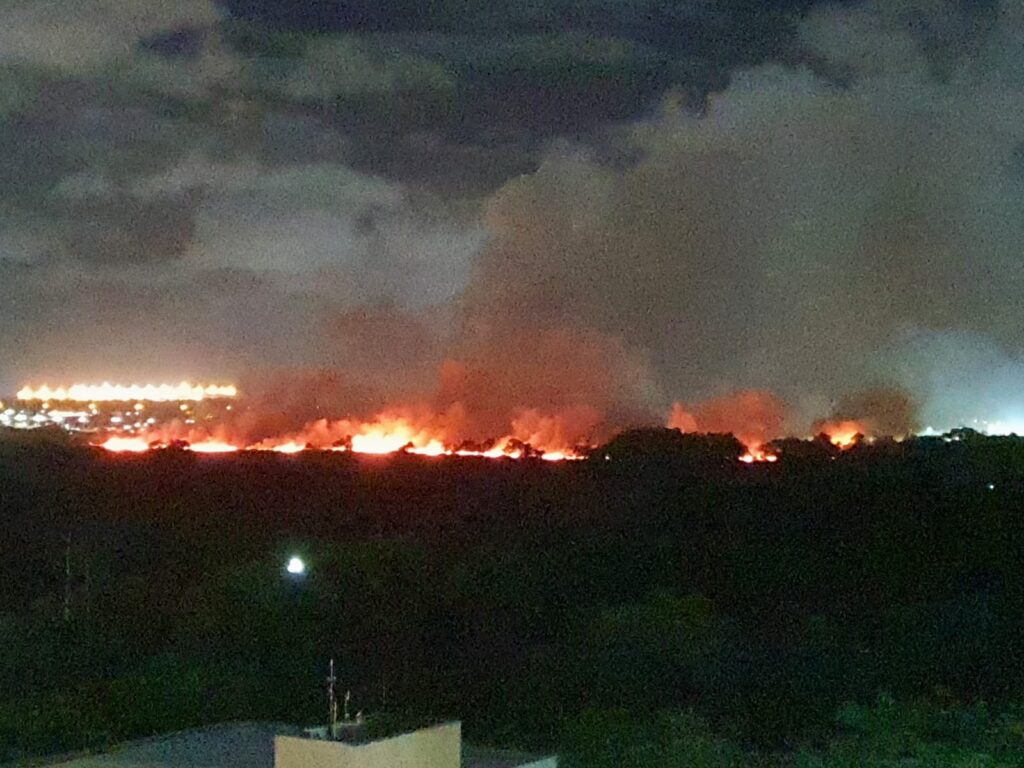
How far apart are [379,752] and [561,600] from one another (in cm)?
2608

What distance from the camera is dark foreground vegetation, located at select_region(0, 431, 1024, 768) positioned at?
67.2 feet

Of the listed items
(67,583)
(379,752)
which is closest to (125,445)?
(67,583)

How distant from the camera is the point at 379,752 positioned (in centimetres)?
1038

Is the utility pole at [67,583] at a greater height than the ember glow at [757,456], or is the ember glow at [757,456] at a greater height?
the ember glow at [757,456]

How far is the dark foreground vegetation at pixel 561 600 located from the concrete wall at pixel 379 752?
16.8 feet

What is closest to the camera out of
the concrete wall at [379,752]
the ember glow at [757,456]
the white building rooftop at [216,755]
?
the concrete wall at [379,752]

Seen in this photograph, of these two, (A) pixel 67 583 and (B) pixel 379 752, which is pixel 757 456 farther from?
(B) pixel 379 752

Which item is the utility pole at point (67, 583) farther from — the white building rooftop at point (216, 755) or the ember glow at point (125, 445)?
the ember glow at point (125, 445)

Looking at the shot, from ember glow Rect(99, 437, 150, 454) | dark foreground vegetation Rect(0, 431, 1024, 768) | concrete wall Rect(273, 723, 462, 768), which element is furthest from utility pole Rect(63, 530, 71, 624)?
ember glow Rect(99, 437, 150, 454)

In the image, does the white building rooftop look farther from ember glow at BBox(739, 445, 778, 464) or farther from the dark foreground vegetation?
ember glow at BBox(739, 445, 778, 464)

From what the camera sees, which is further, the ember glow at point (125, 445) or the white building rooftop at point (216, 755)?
the ember glow at point (125, 445)

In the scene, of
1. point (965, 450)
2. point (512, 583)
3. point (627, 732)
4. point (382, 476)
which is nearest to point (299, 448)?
point (382, 476)

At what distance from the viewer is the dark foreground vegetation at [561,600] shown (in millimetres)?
20469

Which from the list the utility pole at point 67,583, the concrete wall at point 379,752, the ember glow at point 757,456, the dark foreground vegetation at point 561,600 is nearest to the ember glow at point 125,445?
the dark foreground vegetation at point 561,600
